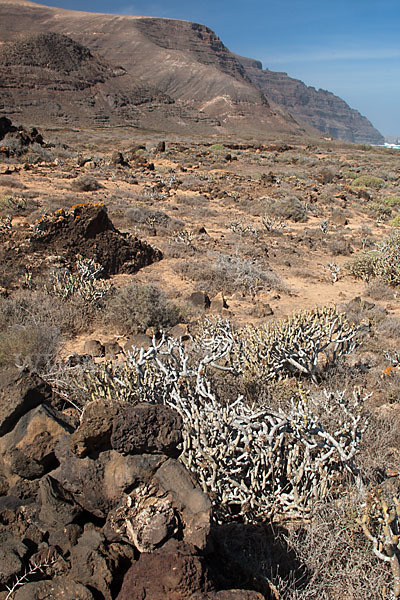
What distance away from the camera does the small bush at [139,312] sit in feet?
16.9

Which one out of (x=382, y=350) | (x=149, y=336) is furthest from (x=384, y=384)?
(x=149, y=336)

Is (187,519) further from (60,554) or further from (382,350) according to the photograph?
(382,350)

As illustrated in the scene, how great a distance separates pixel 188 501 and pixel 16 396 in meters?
1.26

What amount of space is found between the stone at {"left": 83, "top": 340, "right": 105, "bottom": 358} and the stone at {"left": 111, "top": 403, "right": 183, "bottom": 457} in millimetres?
2522

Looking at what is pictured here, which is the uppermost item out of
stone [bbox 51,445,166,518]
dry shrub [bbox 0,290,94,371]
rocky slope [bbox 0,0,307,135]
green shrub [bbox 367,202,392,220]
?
rocky slope [bbox 0,0,307,135]

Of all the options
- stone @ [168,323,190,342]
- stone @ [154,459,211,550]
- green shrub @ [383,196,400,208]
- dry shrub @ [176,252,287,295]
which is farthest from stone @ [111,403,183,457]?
green shrub @ [383,196,400,208]

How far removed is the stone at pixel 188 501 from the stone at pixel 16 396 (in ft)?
3.34

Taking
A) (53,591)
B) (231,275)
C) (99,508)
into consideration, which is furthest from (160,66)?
(53,591)

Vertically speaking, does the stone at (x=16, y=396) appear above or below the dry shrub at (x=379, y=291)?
below

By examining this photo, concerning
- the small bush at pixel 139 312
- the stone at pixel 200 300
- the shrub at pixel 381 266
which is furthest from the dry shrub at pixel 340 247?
the small bush at pixel 139 312

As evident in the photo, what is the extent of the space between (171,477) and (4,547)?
2.47 feet

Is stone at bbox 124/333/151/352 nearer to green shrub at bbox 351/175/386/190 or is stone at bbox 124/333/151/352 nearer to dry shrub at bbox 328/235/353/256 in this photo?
dry shrub at bbox 328/235/353/256

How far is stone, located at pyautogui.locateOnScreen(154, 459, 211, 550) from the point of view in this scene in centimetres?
170

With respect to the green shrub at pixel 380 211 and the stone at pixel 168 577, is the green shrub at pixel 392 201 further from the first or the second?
the stone at pixel 168 577
